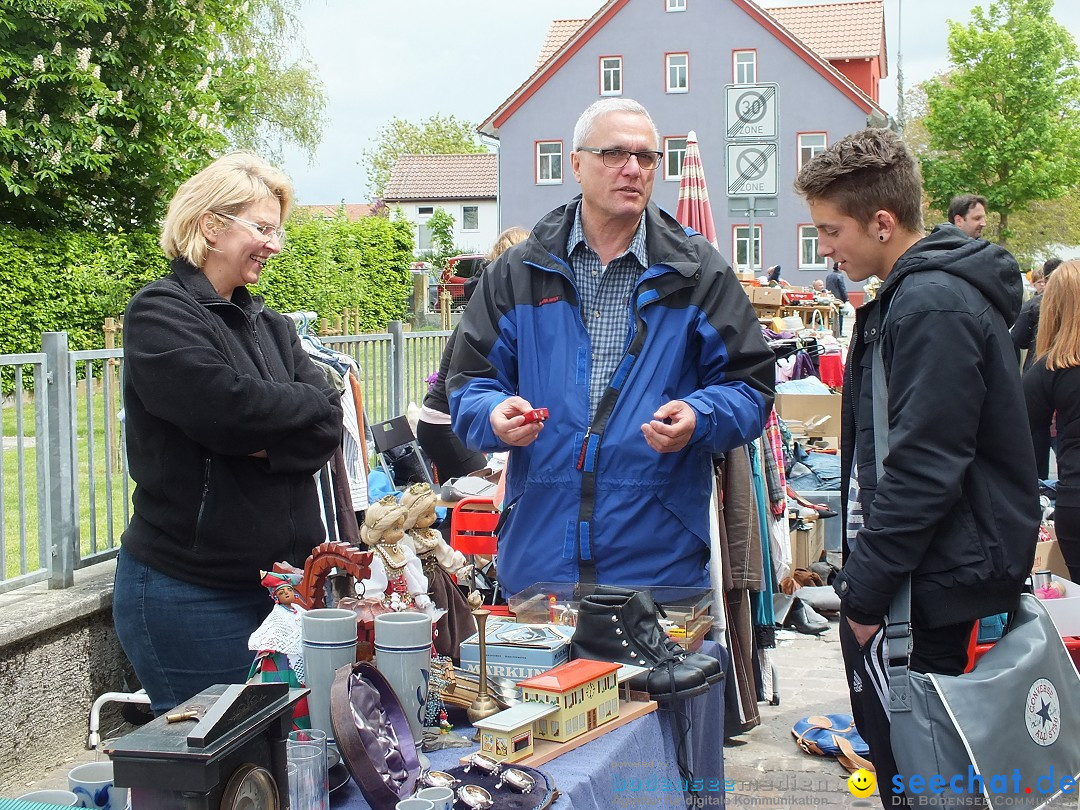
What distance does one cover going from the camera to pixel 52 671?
13.5ft

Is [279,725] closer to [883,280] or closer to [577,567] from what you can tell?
[577,567]

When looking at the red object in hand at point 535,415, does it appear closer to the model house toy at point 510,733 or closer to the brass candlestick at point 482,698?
the brass candlestick at point 482,698

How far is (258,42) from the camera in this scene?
2594 centimetres

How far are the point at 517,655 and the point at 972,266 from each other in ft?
4.34

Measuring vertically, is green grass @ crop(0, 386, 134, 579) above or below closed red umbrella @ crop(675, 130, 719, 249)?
below

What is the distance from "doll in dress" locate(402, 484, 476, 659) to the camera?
2.43 meters

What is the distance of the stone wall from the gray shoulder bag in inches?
120

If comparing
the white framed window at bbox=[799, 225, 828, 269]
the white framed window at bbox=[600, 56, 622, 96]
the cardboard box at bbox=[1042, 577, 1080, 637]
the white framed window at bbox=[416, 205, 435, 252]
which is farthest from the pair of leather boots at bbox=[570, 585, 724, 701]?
the white framed window at bbox=[416, 205, 435, 252]

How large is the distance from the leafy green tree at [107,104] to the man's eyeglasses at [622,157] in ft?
41.9

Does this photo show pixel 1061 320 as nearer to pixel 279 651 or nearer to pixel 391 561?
pixel 391 561

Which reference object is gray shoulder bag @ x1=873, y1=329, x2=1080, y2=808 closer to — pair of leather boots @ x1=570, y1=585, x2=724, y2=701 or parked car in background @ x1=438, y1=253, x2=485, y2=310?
pair of leather boots @ x1=570, y1=585, x2=724, y2=701

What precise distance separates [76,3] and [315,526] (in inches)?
520

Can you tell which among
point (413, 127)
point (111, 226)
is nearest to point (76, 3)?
point (111, 226)

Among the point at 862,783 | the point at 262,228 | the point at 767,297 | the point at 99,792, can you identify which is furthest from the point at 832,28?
the point at 99,792
